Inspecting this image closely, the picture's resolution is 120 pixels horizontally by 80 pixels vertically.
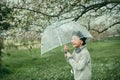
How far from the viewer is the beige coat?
25.1ft

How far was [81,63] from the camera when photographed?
764 centimetres

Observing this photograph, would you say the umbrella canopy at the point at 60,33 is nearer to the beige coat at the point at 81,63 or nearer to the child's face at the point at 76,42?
the child's face at the point at 76,42

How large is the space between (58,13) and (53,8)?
0.84 feet

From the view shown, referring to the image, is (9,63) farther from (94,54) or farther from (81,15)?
(81,15)

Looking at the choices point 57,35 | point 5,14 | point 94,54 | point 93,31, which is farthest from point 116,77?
point 94,54

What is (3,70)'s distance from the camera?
2691 centimetres

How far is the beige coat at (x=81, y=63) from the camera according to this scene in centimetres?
766

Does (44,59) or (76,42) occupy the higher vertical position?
(76,42)

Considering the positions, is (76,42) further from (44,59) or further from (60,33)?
(44,59)

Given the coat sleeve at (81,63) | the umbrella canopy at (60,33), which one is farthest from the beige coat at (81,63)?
the umbrella canopy at (60,33)

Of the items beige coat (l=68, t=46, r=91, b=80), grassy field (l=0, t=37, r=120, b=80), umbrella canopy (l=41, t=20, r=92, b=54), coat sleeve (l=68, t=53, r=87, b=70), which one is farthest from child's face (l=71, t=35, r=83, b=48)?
Answer: grassy field (l=0, t=37, r=120, b=80)

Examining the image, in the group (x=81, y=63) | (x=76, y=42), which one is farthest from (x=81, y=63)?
(x=76, y=42)

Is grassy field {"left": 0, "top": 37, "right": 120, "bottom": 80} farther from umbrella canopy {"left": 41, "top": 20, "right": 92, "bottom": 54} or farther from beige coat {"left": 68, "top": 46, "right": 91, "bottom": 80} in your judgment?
beige coat {"left": 68, "top": 46, "right": 91, "bottom": 80}

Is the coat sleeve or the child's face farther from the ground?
the child's face
